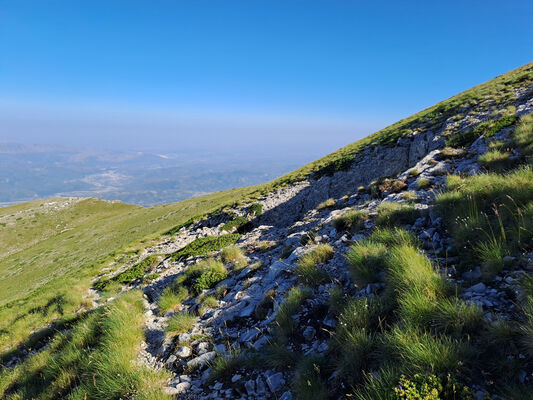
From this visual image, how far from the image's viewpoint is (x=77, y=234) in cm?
4306

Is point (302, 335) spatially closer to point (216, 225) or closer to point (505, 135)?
point (505, 135)

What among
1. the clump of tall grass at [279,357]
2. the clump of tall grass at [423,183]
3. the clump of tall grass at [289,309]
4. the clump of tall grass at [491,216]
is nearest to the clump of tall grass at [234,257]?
the clump of tall grass at [289,309]

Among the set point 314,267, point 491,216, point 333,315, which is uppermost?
point 491,216

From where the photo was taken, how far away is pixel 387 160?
25.2 m

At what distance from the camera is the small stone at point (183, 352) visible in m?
6.10

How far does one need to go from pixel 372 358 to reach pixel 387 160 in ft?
80.4

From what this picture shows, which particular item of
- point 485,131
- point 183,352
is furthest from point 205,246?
point 485,131

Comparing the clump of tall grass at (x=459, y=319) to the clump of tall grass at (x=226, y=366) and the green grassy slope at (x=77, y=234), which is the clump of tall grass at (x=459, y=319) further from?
the green grassy slope at (x=77, y=234)

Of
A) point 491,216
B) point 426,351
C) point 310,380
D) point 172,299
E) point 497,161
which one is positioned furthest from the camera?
point 497,161

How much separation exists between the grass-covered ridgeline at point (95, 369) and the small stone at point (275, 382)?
1.97 meters

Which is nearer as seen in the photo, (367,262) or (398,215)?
(367,262)

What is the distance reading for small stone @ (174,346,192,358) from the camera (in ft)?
20.0

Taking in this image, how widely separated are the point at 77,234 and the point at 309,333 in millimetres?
50606

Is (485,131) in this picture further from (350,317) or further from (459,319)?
(350,317)
